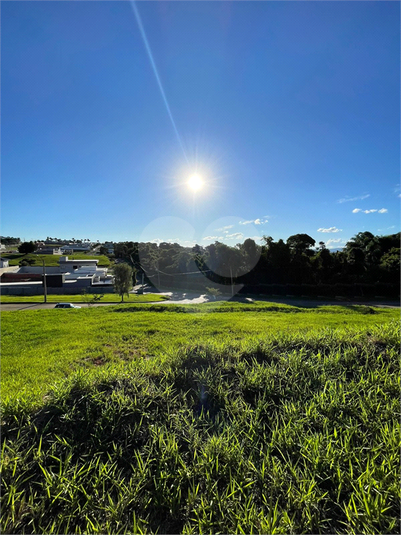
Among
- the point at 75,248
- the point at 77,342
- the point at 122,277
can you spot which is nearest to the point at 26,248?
the point at 75,248

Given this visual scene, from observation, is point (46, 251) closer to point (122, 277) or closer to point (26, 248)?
point (26, 248)

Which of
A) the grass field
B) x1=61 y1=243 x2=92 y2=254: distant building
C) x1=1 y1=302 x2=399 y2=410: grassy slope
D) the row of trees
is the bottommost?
x1=1 y1=302 x2=399 y2=410: grassy slope

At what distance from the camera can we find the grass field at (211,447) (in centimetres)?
136

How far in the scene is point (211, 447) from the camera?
170 cm

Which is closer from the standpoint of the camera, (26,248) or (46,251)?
(26,248)

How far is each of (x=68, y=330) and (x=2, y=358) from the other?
2107 millimetres

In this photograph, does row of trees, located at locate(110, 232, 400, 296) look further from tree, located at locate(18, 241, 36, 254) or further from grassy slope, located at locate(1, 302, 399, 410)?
tree, located at locate(18, 241, 36, 254)

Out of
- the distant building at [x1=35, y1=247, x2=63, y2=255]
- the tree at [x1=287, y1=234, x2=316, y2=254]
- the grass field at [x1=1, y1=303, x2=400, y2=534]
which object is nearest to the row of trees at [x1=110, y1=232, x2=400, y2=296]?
the tree at [x1=287, y1=234, x2=316, y2=254]

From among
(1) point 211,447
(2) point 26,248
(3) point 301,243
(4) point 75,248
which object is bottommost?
(1) point 211,447

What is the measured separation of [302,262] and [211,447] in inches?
1010

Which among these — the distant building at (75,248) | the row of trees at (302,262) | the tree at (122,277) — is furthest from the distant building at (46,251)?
the tree at (122,277)

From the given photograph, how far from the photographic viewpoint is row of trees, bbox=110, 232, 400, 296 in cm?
2522

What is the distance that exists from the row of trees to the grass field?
23.8m

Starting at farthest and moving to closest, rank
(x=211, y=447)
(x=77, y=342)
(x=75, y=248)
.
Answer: (x=75, y=248) < (x=77, y=342) < (x=211, y=447)
